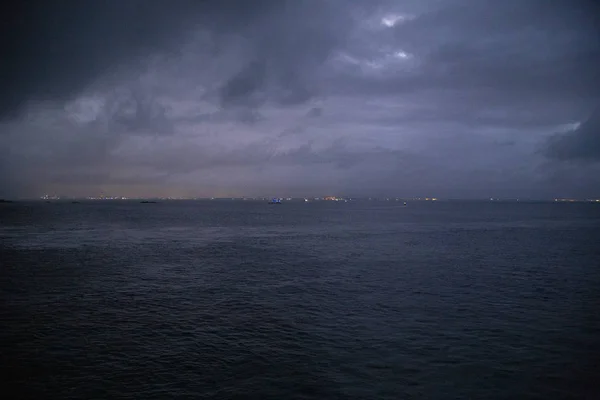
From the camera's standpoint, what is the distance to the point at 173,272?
51531 mm

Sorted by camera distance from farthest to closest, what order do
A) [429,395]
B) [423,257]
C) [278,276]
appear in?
[423,257], [278,276], [429,395]

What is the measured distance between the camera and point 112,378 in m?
21.8

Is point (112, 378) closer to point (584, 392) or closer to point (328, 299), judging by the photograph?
point (328, 299)

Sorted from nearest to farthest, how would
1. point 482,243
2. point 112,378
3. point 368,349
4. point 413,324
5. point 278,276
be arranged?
point 112,378
point 368,349
point 413,324
point 278,276
point 482,243

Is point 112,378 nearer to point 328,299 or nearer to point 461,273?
point 328,299

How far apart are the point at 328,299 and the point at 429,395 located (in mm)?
18644

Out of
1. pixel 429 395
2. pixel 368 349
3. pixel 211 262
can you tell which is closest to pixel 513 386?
pixel 429 395

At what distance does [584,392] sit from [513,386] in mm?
3357

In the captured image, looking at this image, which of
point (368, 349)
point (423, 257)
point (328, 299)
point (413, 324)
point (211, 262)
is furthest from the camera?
point (423, 257)

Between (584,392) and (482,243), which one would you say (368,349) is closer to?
(584,392)

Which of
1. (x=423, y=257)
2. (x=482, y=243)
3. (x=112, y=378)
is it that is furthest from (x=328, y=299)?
(x=482, y=243)

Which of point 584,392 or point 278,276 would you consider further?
point 278,276

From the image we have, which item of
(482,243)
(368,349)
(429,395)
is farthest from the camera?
(482,243)

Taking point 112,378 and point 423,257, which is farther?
point 423,257
